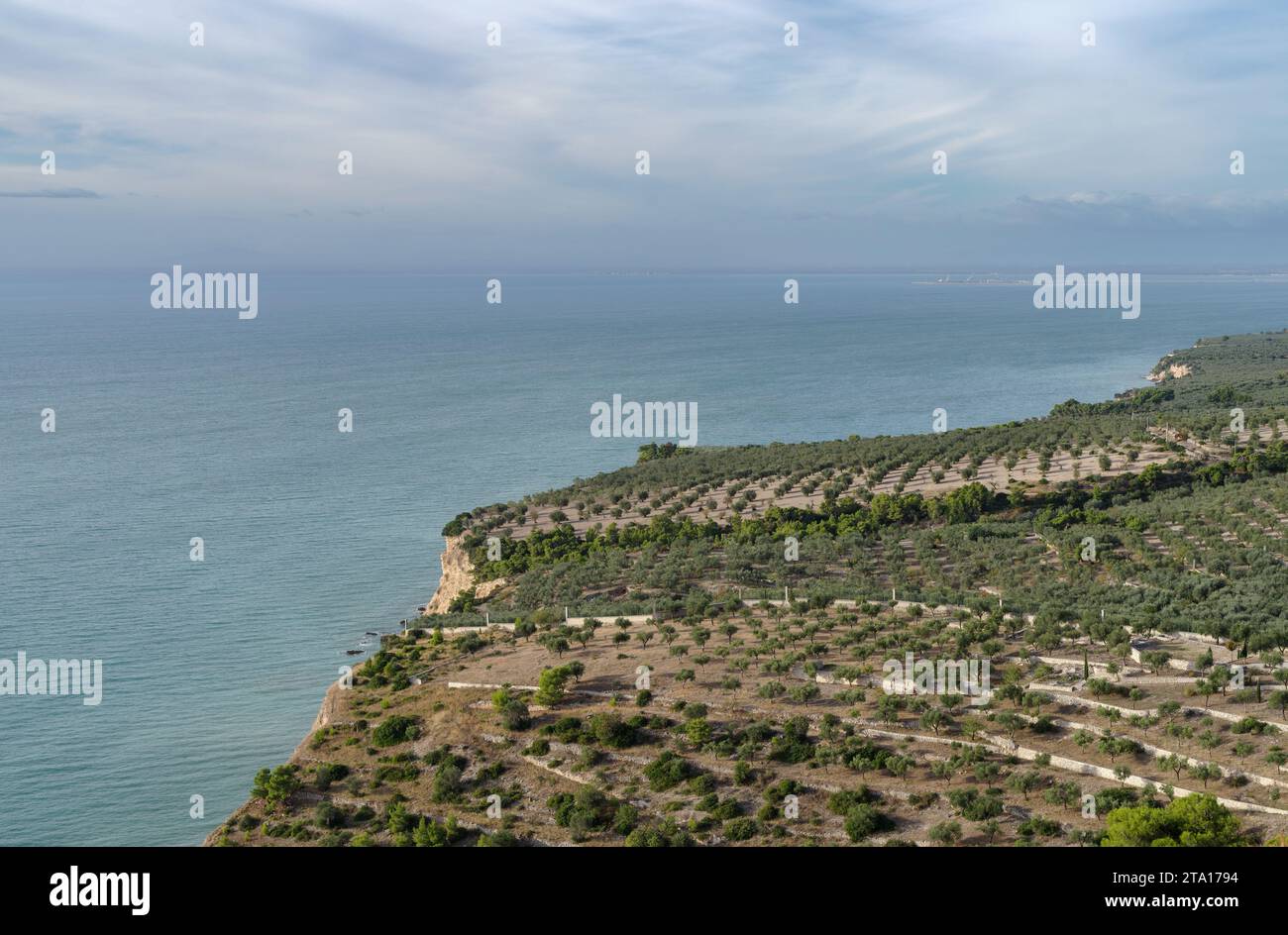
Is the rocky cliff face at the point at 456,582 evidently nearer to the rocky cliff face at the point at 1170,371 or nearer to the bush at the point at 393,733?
the bush at the point at 393,733

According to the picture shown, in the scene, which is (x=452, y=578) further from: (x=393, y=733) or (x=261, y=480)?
(x=261, y=480)

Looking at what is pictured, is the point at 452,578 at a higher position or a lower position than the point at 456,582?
higher

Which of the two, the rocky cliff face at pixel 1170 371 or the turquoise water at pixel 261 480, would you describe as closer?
the turquoise water at pixel 261 480

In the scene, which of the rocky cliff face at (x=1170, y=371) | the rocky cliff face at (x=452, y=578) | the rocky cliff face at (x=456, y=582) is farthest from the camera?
the rocky cliff face at (x=1170, y=371)

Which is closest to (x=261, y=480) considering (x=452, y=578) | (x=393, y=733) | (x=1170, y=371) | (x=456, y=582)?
(x=452, y=578)

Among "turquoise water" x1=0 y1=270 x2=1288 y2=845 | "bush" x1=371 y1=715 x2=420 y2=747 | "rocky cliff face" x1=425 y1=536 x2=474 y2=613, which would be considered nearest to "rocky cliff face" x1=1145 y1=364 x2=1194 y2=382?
"turquoise water" x1=0 y1=270 x2=1288 y2=845

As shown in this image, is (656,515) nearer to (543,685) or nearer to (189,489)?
(543,685)

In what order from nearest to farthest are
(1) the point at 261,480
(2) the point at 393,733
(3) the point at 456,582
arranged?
(2) the point at 393,733
(3) the point at 456,582
(1) the point at 261,480

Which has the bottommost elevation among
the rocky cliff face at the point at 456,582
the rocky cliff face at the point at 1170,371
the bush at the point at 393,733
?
the bush at the point at 393,733

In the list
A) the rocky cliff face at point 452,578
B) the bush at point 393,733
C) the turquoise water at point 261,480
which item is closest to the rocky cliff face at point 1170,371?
the turquoise water at point 261,480
